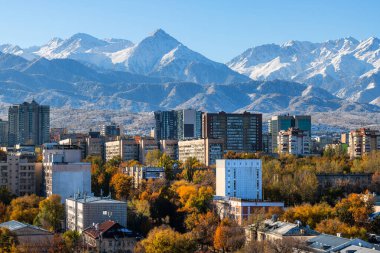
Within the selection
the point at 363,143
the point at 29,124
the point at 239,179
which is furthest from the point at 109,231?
the point at 29,124

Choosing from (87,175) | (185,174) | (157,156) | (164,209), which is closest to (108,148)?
(157,156)

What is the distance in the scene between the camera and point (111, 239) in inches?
2645

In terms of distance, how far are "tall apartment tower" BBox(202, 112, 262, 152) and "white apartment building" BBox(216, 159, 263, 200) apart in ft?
213

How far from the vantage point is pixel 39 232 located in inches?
2630

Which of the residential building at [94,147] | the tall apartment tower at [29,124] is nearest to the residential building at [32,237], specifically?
the residential building at [94,147]

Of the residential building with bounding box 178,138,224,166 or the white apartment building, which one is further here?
the residential building with bounding box 178,138,224,166

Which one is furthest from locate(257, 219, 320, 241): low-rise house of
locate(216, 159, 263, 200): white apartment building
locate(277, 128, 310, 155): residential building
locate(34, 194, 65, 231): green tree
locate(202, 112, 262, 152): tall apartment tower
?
locate(202, 112, 262, 152): tall apartment tower

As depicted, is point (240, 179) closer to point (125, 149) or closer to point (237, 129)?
point (125, 149)

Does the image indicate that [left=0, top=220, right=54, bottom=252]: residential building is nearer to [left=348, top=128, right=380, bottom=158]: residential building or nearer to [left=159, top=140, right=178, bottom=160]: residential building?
[left=159, top=140, right=178, bottom=160]: residential building

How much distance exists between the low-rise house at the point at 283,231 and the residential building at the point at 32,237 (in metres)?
13.7

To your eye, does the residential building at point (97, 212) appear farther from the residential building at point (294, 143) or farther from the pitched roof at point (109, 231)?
the residential building at point (294, 143)

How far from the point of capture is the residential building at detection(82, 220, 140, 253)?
66.6 m

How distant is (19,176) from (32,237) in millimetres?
27201

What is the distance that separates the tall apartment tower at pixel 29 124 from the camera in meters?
188
